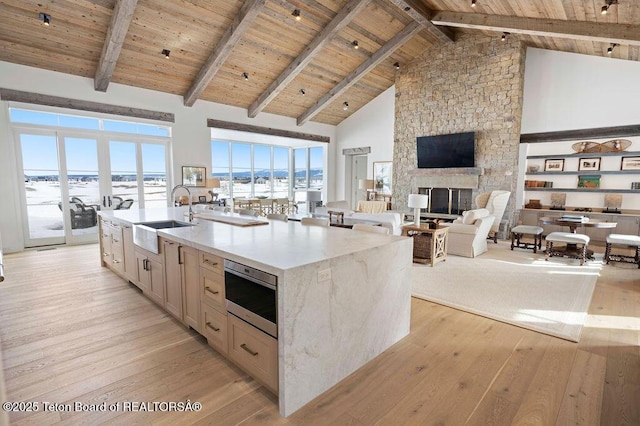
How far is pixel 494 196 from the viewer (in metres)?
7.51

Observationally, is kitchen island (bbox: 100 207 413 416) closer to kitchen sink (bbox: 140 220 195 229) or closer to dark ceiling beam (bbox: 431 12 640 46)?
kitchen sink (bbox: 140 220 195 229)

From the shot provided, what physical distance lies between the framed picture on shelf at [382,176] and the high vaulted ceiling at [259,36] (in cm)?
283

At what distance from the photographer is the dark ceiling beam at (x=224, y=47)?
5.50m

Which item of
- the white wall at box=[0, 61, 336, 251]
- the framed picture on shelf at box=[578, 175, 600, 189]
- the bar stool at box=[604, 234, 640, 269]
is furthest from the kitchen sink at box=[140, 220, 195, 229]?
the framed picture on shelf at box=[578, 175, 600, 189]

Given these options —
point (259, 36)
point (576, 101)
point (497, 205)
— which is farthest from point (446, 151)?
point (259, 36)

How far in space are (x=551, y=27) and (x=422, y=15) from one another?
2.45 metres

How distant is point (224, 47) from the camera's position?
623 cm

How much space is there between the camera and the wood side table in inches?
204

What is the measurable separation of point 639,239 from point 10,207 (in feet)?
36.0

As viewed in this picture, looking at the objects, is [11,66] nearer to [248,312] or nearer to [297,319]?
[248,312]

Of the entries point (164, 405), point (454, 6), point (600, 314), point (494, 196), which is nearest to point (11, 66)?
point (164, 405)

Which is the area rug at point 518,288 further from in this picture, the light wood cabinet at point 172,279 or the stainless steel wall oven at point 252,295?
the light wood cabinet at point 172,279

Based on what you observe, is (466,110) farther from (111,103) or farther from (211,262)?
(111,103)

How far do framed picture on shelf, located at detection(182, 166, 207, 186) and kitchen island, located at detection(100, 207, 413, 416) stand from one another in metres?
5.53
